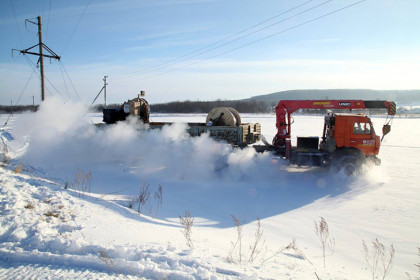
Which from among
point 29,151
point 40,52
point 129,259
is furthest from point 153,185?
point 40,52

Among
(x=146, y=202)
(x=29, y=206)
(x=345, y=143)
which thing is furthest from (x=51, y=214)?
(x=345, y=143)

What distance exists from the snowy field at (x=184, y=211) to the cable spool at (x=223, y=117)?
180 cm

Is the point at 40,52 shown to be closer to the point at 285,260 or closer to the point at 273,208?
the point at 273,208

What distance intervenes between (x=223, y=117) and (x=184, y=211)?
653 centimetres

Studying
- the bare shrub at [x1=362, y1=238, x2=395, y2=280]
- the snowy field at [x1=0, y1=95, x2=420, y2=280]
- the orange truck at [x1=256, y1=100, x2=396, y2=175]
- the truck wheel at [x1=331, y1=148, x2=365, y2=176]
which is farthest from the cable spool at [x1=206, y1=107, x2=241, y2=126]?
the bare shrub at [x1=362, y1=238, x2=395, y2=280]

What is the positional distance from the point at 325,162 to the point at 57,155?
1268cm

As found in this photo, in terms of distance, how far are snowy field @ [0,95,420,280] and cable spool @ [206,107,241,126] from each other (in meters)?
1.80

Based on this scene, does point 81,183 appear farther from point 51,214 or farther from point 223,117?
point 223,117

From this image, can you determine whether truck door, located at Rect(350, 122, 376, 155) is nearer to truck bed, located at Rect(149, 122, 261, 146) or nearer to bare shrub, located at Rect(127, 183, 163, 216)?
truck bed, located at Rect(149, 122, 261, 146)

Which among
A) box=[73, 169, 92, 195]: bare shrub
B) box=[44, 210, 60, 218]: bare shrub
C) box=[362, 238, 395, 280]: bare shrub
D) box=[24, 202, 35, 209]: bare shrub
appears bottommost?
box=[362, 238, 395, 280]: bare shrub

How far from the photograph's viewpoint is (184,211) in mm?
7598

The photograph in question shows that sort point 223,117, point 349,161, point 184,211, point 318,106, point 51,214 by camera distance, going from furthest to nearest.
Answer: point 223,117, point 318,106, point 349,161, point 184,211, point 51,214

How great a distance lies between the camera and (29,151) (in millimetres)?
13469

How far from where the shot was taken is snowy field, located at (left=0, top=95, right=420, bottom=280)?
13.2ft
